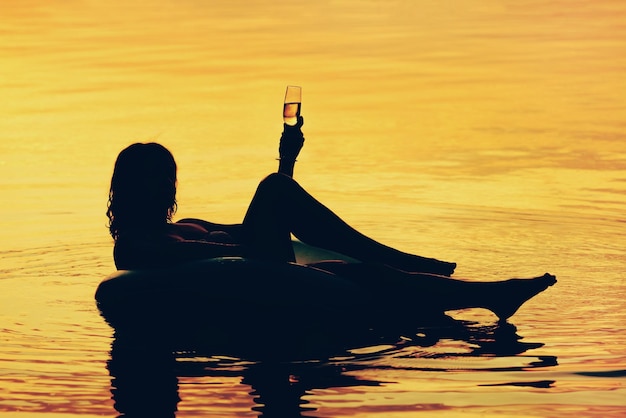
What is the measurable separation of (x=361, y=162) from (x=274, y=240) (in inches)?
182

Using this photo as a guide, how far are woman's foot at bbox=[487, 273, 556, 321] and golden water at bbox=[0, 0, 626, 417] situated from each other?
16 cm

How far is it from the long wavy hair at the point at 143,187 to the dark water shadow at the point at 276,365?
1.88ft

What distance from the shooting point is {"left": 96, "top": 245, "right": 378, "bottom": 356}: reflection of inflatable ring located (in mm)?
7500

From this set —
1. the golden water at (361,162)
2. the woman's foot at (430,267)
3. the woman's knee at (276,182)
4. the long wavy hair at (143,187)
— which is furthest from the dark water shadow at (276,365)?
the woman's knee at (276,182)

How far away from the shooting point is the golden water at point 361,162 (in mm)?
6633

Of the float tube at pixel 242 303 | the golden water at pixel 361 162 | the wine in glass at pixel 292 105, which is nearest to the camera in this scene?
the golden water at pixel 361 162

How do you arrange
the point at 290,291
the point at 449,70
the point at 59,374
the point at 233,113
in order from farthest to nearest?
1. the point at 449,70
2. the point at 233,113
3. the point at 290,291
4. the point at 59,374

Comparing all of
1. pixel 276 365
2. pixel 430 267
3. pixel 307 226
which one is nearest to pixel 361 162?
pixel 430 267

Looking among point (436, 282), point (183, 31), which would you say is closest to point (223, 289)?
point (436, 282)

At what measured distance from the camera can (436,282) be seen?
24.8 ft

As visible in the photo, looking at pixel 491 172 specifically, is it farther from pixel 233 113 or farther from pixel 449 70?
pixel 449 70

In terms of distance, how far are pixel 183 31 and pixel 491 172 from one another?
29.3ft

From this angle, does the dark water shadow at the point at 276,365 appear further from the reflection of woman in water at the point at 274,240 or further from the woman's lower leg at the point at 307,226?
the woman's lower leg at the point at 307,226

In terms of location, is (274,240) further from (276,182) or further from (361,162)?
(361,162)
